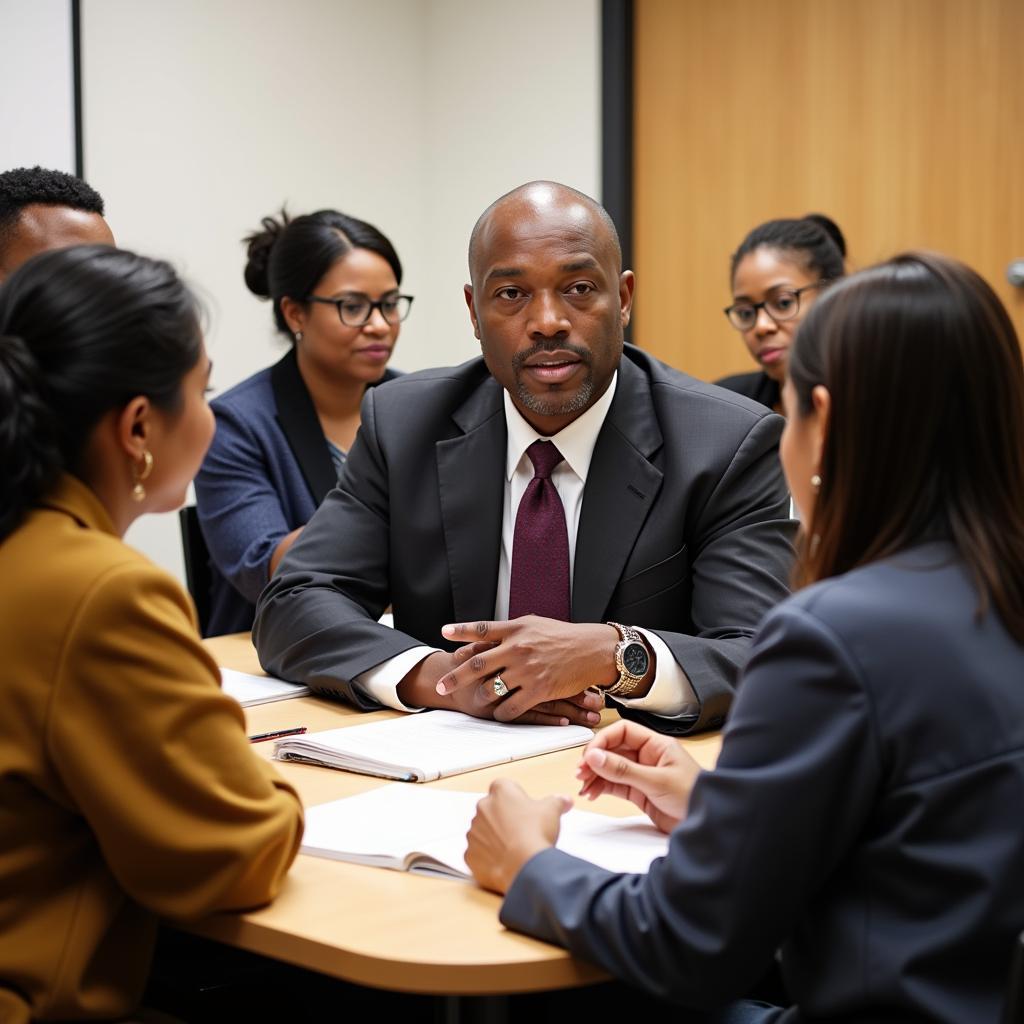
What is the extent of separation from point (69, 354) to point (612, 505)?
3.37 ft

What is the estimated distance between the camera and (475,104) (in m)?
4.61

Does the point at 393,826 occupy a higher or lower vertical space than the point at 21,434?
lower

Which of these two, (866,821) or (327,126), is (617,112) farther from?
(866,821)

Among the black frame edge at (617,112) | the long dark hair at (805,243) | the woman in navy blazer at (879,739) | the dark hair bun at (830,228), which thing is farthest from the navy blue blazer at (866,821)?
the black frame edge at (617,112)

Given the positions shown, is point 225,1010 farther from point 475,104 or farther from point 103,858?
point 475,104

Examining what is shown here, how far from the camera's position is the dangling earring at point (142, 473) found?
1.27m

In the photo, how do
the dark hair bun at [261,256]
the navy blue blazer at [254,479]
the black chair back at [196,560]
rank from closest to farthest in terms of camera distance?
the navy blue blazer at [254,479]
the black chair back at [196,560]
the dark hair bun at [261,256]

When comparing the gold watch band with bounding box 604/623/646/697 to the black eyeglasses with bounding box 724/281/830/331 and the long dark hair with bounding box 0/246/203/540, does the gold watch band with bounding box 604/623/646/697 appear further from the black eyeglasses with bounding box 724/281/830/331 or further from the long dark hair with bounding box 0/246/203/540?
the black eyeglasses with bounding box 724/281/830/331

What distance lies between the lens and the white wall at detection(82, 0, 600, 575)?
152 inches

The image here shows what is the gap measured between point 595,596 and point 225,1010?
806 millimetres

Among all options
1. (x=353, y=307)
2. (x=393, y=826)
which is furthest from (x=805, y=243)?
(x=393, y=826)

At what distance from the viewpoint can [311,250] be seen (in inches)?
128

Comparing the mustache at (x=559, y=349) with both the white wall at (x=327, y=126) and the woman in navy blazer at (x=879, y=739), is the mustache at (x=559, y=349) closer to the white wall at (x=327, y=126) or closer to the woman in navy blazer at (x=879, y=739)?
the woman in navy blazer at (x=879, y=739)

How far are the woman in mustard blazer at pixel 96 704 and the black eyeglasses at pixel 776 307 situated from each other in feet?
8.50
